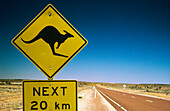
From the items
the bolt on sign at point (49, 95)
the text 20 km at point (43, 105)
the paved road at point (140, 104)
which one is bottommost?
the paved road at point (140, 104)

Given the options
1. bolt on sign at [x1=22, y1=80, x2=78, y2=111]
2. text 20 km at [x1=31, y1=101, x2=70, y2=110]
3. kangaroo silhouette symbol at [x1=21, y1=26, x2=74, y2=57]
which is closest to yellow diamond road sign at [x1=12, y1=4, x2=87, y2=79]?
kangaroo silhouette symbol at [x1=21, y1=26, x2=74, y2=57]

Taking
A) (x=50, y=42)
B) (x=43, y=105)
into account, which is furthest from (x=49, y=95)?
(x=50, y=42)

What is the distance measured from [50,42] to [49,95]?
626mm

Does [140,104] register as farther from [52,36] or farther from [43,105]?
[52,36]

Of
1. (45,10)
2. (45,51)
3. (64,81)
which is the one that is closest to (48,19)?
(45,10)

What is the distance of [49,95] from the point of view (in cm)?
184

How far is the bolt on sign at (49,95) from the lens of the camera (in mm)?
1826

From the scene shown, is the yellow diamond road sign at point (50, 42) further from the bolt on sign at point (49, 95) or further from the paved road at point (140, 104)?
the paved road at point (140, 104)

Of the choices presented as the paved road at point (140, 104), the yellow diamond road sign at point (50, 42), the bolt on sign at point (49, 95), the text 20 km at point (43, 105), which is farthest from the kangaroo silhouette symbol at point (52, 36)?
the paved road at point (140, 104)

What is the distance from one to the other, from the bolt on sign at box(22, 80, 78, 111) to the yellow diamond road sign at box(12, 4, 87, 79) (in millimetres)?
137

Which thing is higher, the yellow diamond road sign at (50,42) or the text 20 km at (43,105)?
the yellow diamond road sign at (50,42)

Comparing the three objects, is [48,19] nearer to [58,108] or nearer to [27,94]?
[27,94]

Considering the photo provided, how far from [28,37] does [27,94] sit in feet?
2.23

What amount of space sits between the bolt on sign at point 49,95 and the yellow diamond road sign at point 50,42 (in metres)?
0.14
